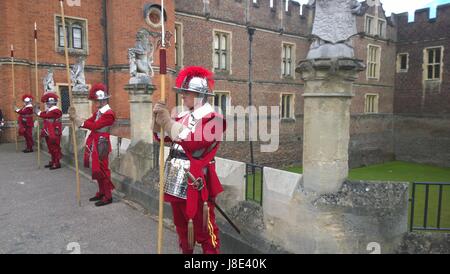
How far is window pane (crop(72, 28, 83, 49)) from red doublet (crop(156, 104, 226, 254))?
13.3m

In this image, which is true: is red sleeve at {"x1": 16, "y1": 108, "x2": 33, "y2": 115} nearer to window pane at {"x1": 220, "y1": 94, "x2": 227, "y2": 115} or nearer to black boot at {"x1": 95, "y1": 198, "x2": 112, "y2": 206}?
black boot at {"x1": 95, "y1": 198, "x2": 112, "y2": 206}

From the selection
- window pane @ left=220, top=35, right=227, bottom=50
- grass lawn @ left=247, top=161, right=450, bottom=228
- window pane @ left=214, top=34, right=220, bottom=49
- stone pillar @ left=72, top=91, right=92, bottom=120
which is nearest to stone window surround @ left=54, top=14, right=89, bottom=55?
stone pillar @ left=72, top=91, right=92, bottom=120

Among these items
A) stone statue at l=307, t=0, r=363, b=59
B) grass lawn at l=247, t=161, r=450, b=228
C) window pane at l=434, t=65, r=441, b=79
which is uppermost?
window pane at l=434, t=65, r=441, b=79

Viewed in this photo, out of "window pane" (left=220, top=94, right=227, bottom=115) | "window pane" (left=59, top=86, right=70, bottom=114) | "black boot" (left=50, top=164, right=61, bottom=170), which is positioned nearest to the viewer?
"black boot" (left=50, top=164, right=61, bottom=170)

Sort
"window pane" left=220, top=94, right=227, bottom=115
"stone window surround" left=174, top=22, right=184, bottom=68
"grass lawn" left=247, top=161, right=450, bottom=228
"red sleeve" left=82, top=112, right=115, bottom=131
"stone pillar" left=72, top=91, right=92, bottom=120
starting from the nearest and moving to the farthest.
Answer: "red sleeve" left=82, top=112, right=115, bottom=131, "stone pillar" left=72, top=91, right=92, bottom=120, "grass lawn" left=247, top=161, right=450, bottom=228, "stone window surround" left=174, top=22, right=184, bottom=68, "window pane" left=220, top=94, right=227, bottom=115

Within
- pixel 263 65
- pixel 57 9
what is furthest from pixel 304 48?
pixel 57 9

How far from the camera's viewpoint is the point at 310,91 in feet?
9.32

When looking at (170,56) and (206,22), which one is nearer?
(170,56)

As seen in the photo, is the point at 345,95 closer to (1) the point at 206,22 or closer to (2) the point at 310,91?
(2) the point at 310,91

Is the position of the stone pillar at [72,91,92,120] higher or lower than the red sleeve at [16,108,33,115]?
higher

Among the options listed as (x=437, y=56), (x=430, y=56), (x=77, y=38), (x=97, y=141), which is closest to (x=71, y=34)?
(x=77, y=38)

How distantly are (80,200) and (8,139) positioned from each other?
9.37m

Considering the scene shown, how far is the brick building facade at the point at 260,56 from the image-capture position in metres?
13.3

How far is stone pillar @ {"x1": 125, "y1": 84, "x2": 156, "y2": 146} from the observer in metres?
5.59
